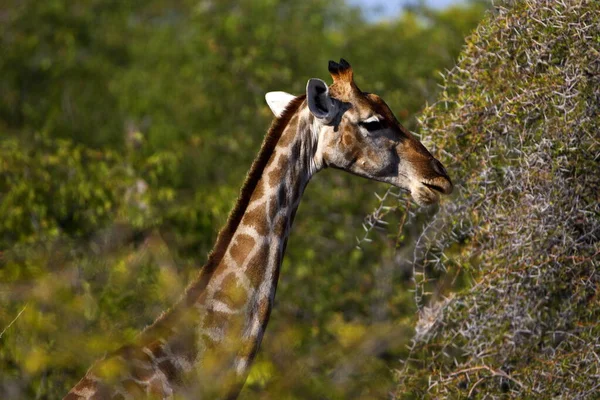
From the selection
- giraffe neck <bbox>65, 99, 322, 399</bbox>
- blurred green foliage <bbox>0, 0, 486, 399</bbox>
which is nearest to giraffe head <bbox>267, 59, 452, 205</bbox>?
giraffe neck <bbox>65, 99, 322, 399</bbox>

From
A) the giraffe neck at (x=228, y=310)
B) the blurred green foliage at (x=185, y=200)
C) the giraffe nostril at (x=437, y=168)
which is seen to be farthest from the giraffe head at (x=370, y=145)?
the blurred green foliage at (x=185, y=200)

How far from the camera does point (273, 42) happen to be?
60.4 ft

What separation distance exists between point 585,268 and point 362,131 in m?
1.81

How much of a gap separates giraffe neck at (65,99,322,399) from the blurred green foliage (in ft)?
0.70

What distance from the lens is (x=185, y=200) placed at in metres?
14.8

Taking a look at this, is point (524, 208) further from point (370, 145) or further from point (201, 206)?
point (201, 206)

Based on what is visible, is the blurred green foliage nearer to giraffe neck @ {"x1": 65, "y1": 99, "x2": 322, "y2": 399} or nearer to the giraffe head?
giraffe neck @ {"x1": 65, "y1": 99, "x2": 322, "y2": 399}

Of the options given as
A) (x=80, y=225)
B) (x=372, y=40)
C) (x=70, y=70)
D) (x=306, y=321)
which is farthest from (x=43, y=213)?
(x=70, y=70)

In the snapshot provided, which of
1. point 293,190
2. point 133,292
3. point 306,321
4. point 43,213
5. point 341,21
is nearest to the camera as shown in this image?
point 293,190

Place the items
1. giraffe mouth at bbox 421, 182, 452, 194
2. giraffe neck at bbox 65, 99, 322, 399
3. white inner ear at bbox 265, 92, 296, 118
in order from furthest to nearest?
white inner ear at bbox 265, 92, 296, 118, giraffe mouth at bbox 421, 182, 452, 194, giraffe neck at bbox 65, 99, 322, 399

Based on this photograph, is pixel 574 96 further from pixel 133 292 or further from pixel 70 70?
pixel 70 70

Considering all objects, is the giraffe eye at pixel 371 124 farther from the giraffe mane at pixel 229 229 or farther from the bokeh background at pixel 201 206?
the bokeh background at pixel 201 206

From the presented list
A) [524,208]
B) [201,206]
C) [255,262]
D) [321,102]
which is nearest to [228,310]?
[255,262]

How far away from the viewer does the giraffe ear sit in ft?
23.1
